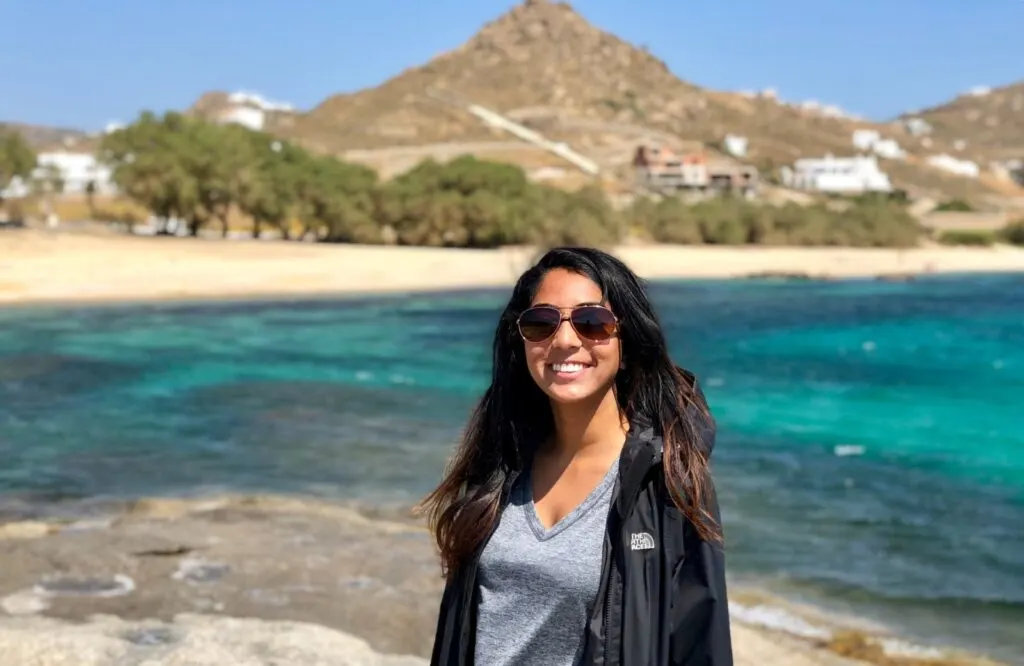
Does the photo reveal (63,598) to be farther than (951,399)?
No

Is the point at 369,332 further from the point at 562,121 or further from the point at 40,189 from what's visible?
the point at 562,121

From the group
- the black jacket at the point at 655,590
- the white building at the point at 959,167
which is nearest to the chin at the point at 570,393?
the black jacket at the point at 655,590

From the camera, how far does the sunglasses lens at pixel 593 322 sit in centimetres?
265

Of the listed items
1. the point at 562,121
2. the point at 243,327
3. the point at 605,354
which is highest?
the point at 562,121

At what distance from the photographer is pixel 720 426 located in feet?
52.1

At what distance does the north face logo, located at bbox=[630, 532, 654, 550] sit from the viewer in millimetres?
2400

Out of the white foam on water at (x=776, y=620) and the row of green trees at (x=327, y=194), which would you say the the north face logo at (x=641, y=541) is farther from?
the row of green trees at (x=327, y=194)

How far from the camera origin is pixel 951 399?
65.9 ft

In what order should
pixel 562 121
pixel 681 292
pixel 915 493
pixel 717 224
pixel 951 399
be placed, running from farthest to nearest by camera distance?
pixel 562 121
pixel 717 224
pixel 681 292
pixel 951 399
pixel 915 493

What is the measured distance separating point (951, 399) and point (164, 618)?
16688mm

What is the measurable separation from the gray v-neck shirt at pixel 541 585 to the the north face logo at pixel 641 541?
0.38 ft

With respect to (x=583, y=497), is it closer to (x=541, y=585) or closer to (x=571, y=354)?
(x=541, y=585)

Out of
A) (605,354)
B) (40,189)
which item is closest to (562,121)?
(40,189)

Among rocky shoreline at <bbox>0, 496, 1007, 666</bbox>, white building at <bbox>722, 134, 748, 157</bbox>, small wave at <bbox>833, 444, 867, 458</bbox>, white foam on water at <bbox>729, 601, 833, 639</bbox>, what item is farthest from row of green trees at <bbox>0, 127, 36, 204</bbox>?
white building at <bbox>722, 134, 748, 157</bbox>
